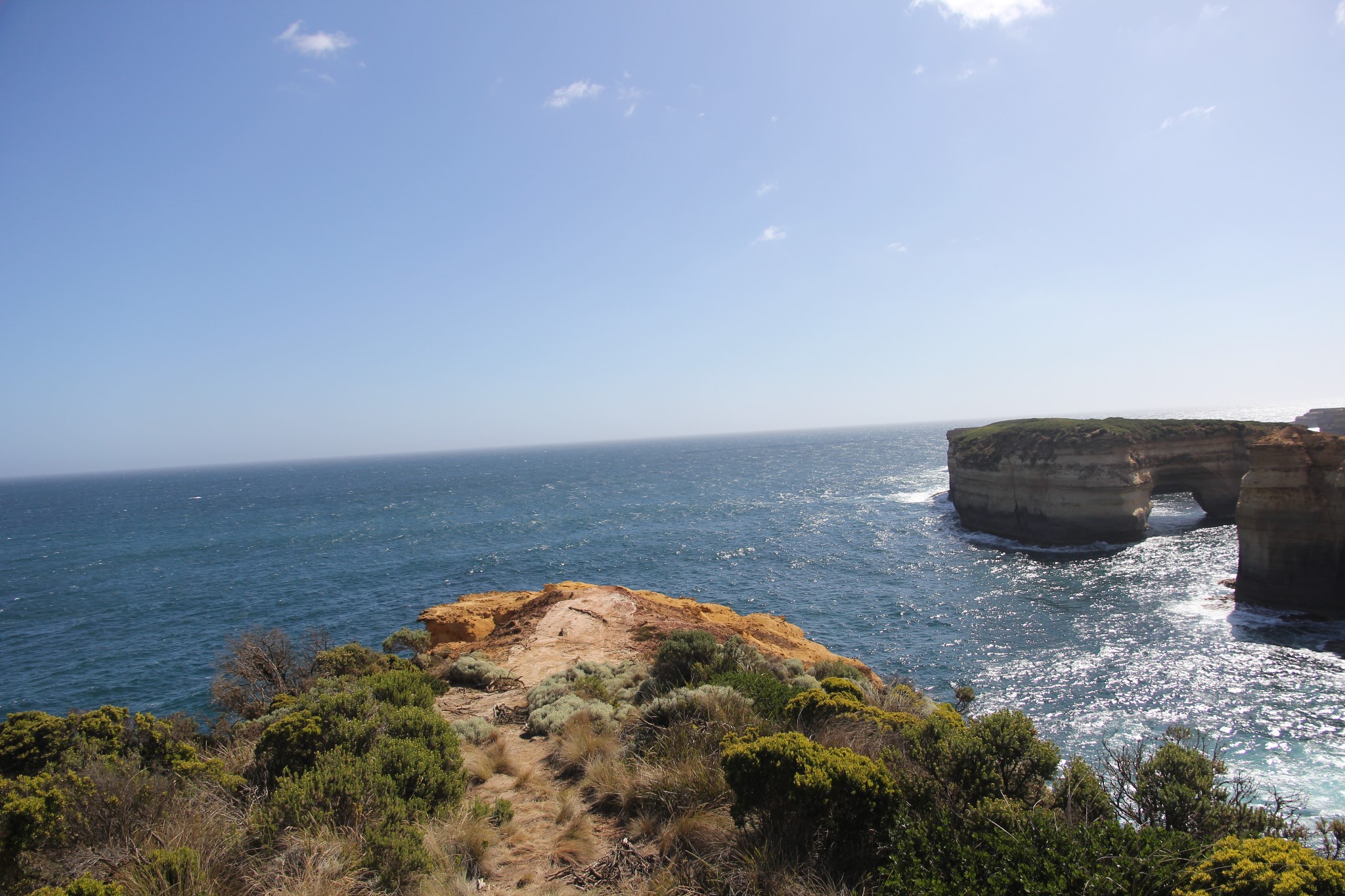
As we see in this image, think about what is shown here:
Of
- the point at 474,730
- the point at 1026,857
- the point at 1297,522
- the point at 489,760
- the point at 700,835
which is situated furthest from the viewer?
the point at 1297,522

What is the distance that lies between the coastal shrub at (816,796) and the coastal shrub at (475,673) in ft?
32.4

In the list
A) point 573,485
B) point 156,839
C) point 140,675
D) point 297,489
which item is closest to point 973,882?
point 156,839

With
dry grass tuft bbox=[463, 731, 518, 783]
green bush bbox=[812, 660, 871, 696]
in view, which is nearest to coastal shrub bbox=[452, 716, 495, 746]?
dry grass tuft bbox=[463, 731, 518, 783]

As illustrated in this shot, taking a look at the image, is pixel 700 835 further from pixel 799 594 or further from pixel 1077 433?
pixel 1077 433

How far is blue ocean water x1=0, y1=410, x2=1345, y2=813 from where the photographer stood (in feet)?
59.9

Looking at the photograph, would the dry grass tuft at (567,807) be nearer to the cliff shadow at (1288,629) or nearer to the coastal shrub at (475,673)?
the coastal shrub at (475,673)

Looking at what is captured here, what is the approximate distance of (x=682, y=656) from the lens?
12.6 meters

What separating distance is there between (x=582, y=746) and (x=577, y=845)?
2498 mm

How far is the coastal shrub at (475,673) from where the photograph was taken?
46.8 feet

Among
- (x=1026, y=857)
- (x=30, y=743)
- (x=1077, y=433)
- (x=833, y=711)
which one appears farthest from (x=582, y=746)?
(x=1077, y=433)

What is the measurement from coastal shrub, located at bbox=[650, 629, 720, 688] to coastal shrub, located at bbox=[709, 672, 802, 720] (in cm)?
124

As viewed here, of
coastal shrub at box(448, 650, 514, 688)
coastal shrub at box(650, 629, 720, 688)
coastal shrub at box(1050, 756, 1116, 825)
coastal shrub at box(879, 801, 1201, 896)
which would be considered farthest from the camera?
coastal shrub at box(448, 650, 514, 688)

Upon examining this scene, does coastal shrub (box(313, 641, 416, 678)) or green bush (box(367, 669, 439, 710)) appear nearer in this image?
green bush (box(367, 669, 439, 710))

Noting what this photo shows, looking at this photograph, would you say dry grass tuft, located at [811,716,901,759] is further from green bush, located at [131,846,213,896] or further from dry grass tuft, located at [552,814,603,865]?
green bush, located at [131,846,213,896]
